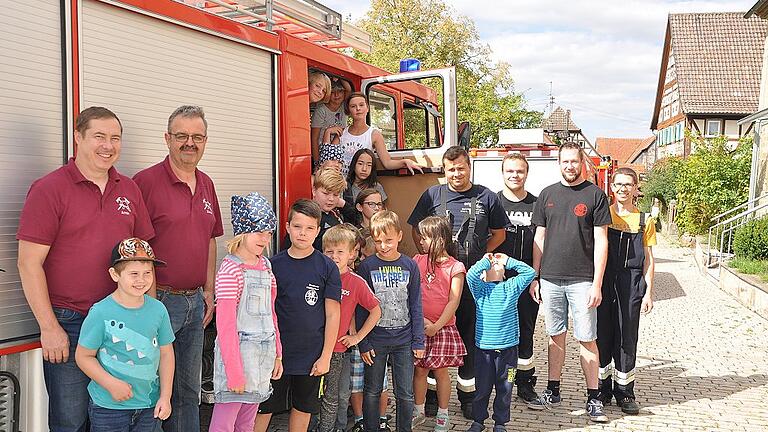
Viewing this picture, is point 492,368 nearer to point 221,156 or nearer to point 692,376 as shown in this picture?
point 221,156

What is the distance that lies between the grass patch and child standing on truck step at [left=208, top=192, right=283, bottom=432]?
988cm

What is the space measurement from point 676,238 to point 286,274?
71.9ft

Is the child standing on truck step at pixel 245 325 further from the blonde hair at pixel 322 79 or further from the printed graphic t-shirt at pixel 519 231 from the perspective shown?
the printed graphic t-shirt at pixel 519 231

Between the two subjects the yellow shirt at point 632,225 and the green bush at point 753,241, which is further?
the green bush at point 753,241

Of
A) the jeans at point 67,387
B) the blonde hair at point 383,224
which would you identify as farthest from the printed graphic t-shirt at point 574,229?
the jeans at point 67,387

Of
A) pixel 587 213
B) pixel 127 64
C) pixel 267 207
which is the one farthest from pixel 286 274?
pixel 587 213

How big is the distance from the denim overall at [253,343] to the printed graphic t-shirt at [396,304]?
2.79 ft

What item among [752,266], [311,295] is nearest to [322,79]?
[311,295]

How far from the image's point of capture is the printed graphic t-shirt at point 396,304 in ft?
13.7

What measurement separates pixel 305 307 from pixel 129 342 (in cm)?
→ 99

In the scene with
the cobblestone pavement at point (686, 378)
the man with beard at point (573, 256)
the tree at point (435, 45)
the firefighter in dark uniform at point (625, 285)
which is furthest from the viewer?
the tree at point (435, 45)

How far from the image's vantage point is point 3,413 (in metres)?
2.91

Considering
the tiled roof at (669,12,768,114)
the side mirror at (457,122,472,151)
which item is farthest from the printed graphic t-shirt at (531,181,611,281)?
the tiled roof at (669,12,768,114)

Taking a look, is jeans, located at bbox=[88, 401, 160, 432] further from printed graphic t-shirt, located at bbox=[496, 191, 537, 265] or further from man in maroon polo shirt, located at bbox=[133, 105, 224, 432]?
printed graphic t-shirt, located at bbox=[496, 191, 537, 265]
